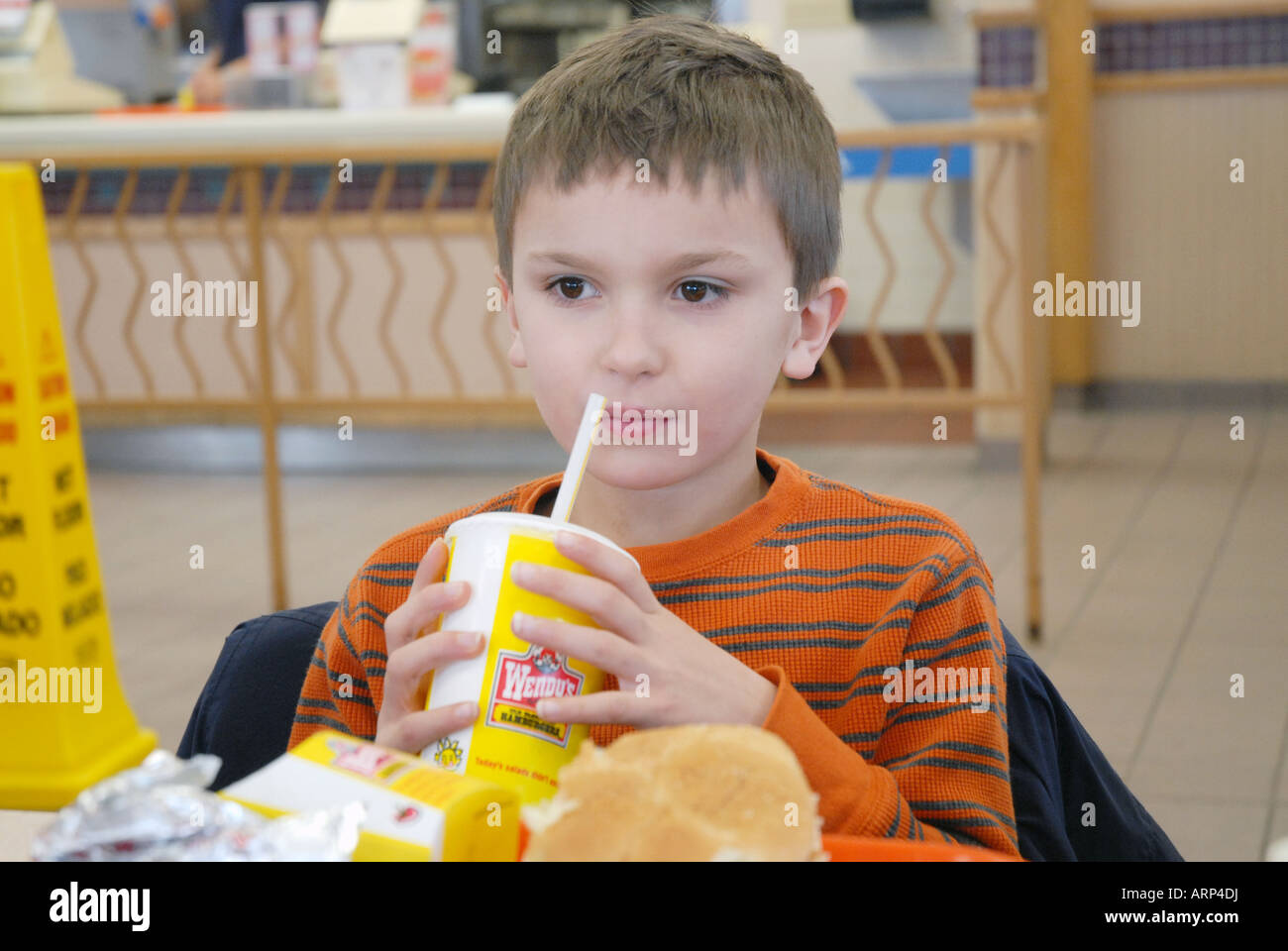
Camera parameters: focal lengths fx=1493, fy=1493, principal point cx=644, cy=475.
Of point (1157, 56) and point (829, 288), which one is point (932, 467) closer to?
point (1157, 56)

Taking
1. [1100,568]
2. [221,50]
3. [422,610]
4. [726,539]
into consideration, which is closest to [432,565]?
[422,610]

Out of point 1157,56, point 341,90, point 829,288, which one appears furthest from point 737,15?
point 829,288

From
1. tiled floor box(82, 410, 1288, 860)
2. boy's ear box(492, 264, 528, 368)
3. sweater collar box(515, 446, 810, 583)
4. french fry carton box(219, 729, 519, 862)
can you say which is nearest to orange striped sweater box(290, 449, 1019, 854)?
sweater collar box(515, 446, 810, 583)

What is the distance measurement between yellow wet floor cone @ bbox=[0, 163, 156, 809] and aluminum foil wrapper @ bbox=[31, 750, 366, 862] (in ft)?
0.57

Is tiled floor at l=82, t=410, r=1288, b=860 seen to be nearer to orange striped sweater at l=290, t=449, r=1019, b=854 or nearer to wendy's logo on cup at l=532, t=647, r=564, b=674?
orange striped sweater at l=290, t=449, r=1019, b=854

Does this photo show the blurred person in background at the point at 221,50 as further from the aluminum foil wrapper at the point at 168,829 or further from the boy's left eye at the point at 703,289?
the aluminum foil wrapper at the point at 168,829

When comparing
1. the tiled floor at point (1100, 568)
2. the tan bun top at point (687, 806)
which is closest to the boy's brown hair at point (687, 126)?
the tan bun top at point (687, 806)

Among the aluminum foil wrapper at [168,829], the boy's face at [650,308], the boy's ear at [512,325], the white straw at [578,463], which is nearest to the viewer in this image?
the aluminum foil wrapper at [168,829]

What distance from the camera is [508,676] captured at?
2.03 feet

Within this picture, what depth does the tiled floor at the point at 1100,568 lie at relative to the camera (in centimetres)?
258

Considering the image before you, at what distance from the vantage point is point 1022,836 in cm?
95

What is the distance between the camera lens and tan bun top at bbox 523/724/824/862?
493 mm

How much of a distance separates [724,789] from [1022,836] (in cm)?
50

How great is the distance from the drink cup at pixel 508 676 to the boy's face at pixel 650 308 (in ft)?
0.71
